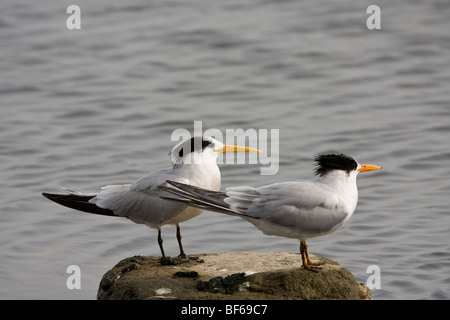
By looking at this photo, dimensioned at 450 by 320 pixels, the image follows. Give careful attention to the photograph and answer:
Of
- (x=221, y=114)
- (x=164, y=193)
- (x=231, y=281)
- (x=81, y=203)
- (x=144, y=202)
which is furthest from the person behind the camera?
(x=221, y=114)

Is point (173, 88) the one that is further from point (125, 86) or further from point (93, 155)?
A: point (93, 155)

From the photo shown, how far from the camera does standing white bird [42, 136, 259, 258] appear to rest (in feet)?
19.2

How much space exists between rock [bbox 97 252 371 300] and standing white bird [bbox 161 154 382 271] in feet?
0.56

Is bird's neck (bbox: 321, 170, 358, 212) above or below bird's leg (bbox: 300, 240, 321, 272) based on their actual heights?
above

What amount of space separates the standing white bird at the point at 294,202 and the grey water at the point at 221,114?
1.22 metres

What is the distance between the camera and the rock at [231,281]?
5258 millimetres

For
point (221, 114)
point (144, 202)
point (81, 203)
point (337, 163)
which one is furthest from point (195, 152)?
point (221, 114)

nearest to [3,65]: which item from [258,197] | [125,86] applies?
[125,86]

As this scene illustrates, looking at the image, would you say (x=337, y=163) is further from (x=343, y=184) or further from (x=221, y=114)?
(x=221, y=114)

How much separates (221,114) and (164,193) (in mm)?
4692

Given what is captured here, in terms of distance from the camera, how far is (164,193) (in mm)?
5809

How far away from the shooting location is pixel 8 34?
43.1 feet

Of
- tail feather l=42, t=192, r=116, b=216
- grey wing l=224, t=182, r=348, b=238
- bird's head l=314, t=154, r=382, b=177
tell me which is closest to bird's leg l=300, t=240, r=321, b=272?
grey wing l=224, t=182, r=348, b=238

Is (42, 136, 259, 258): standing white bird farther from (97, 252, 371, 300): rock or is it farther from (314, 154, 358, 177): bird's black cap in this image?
(314, 154, 358, 177): bird's black cap
